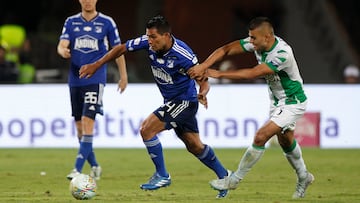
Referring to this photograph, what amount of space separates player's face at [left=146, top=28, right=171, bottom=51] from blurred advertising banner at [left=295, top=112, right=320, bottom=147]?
32.3 ft

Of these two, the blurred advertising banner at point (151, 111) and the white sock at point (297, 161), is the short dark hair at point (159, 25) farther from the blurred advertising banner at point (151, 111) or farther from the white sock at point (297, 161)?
the blurred advertising banner at point (151, 111)

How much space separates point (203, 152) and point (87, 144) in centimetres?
248

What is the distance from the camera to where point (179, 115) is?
13312mm

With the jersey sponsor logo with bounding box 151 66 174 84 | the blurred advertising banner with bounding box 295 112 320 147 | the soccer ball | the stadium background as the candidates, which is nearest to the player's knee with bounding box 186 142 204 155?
the jersey sponsor logo with bounding box 151 66 174 84

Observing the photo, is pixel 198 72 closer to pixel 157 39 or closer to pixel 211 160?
pixel 157 39

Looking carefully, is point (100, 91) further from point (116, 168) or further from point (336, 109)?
point (336, 109)

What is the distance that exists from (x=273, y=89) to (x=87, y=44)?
3.56 meters

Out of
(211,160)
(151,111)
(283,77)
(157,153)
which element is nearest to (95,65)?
(157,153)

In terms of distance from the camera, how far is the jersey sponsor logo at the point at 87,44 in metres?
15.8

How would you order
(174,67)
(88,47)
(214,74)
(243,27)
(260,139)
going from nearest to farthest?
1. (214,74)
2. (260,139)
3. (174,67)
4. (88,47)
5. (243,27)

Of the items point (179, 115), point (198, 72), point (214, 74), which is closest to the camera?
point (214, 74)

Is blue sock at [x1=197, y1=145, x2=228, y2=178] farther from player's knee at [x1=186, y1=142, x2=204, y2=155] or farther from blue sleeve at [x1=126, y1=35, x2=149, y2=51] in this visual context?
blue sleeve at [x1=126, y1=35, x2=149, y2=51]

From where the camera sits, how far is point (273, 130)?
12.9 m

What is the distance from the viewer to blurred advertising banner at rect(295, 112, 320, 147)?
74.2 ft
